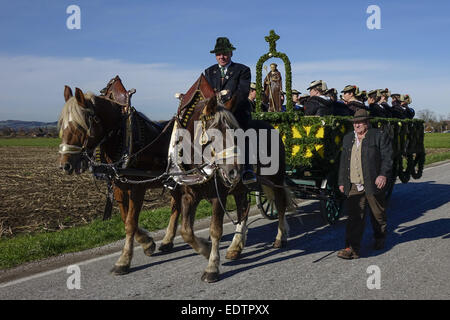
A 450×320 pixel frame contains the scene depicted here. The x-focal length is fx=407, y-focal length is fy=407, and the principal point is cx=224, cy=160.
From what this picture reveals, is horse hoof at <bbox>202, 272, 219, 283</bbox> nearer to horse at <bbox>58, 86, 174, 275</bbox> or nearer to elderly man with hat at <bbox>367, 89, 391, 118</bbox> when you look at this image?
horse at <bbox>58, 86, 174, 275</bbox>

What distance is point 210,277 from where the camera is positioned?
482 centimetres

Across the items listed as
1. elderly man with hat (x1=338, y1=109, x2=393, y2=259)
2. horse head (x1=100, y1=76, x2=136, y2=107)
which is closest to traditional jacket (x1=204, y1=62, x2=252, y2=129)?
horse head (x1=100, y1=76, x2=136, y2=107)

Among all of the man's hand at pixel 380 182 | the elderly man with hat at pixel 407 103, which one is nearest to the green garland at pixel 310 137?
the man's hand at pixel 380 182

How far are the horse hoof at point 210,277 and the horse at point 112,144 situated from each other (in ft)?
3.43

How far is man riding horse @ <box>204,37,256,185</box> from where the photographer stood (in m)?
5.55

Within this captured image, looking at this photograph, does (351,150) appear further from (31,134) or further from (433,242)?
(31,134)

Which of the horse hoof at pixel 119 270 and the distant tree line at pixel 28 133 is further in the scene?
the distant tree line at pixel 28 133

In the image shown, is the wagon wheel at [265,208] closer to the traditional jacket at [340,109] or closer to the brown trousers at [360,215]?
the brown trousers at [360,215]

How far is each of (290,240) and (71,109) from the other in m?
4.09

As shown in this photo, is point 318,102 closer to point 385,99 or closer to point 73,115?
point 385,99

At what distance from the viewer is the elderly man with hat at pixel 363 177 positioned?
5859mm

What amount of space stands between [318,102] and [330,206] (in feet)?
8.33
